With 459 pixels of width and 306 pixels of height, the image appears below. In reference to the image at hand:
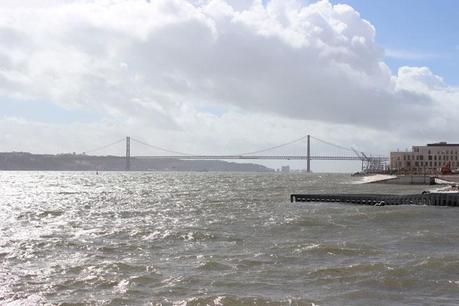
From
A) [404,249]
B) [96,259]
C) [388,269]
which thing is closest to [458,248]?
[404,249]

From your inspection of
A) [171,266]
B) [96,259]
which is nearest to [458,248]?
[171,266]

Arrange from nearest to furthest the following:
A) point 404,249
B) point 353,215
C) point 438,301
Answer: point 438,301
point 404,249
point 353,215

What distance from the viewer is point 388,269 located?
19.6 metres

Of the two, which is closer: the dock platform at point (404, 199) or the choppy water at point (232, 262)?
the choppy water at point (232, 262)

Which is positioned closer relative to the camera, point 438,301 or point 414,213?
point 438,301

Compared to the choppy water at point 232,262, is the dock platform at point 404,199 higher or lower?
higher

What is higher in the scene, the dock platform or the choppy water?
the dock platform

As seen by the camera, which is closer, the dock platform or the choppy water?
the choppy water

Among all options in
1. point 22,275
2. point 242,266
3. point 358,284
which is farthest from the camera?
point 242,266

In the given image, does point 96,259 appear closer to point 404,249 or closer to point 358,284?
point 358,284

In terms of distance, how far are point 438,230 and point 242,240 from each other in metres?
10.6

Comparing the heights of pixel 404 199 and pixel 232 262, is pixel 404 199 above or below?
above

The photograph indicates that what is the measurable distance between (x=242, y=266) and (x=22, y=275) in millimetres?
7031

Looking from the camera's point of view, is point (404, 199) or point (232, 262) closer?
point (232, 262)
